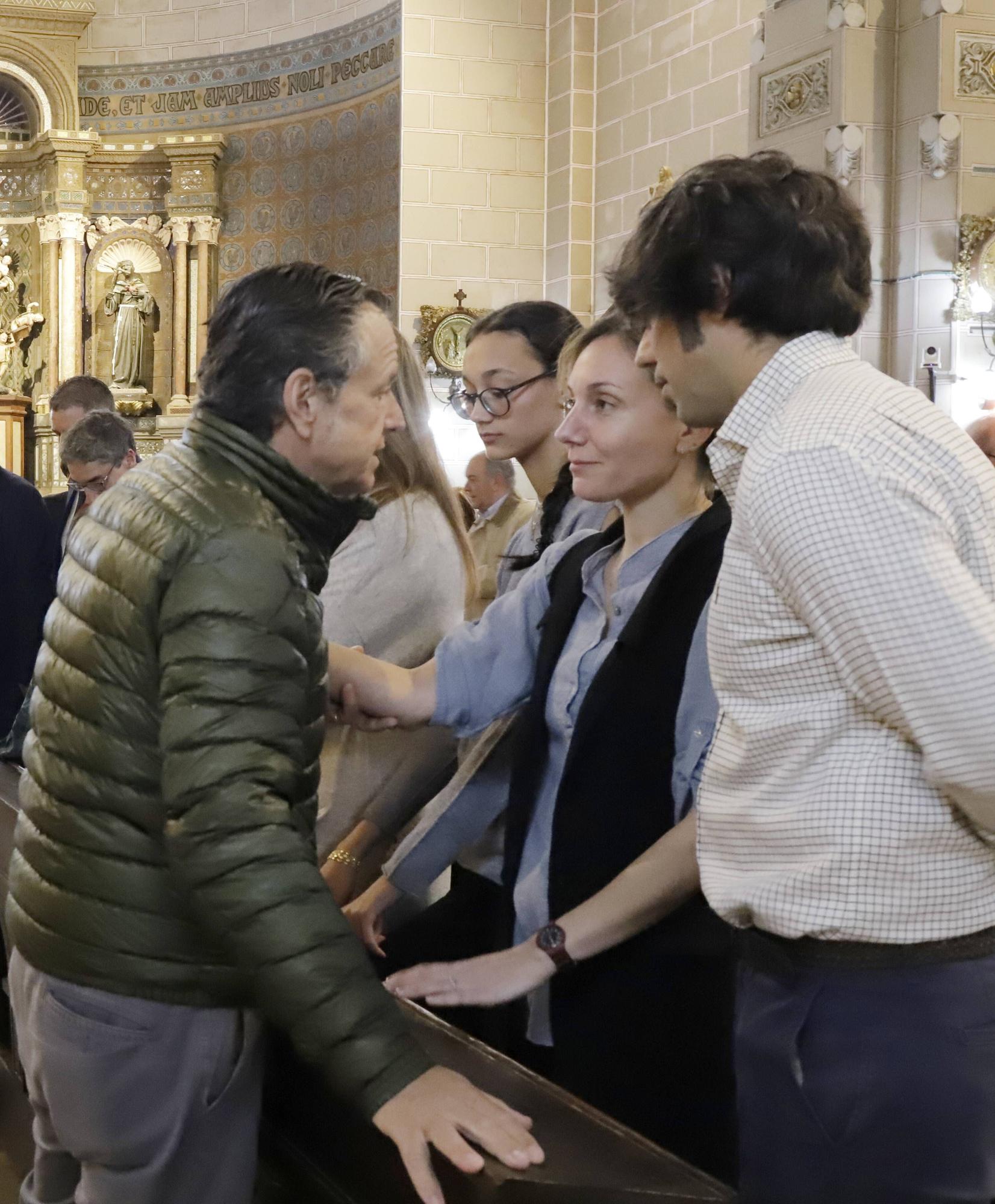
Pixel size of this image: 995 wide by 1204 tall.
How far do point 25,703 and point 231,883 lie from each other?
6.66 feet

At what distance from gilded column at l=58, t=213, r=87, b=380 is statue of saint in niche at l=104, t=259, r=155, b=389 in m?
0.30

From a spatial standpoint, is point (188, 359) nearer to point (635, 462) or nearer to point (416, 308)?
point (416, 308)

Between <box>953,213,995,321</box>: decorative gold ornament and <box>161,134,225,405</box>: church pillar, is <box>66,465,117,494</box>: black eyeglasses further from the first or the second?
<box>161,134,225,405</box>: church pillar

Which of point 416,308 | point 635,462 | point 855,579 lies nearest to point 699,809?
point 855,579

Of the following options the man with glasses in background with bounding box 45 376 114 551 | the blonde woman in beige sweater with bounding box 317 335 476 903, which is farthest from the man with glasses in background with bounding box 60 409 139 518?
the blonde woman in beige sweater with bounding box 317 335 476 903

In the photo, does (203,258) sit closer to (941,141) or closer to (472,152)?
(472,152)

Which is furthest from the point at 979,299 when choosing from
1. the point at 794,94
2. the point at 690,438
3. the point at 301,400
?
the point at 301,400

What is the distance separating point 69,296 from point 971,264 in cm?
865

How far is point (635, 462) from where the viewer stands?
2.04m

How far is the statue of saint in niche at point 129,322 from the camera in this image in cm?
1296

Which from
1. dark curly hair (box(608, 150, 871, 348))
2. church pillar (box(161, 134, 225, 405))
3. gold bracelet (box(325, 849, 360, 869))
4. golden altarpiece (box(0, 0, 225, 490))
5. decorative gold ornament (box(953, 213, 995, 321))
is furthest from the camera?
golden altarpiece (box(0, 0, 225, 490))

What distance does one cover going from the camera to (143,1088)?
58.6 inches

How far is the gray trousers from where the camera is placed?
1.48 meters

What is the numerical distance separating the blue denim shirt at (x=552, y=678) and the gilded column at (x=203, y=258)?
11004 millimetres
